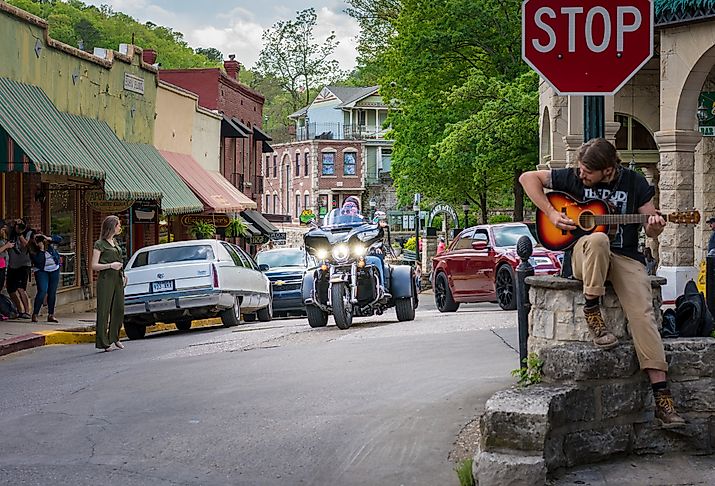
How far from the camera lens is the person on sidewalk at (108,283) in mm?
15328

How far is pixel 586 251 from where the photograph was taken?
290 inches

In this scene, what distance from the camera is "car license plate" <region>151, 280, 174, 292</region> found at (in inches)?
749

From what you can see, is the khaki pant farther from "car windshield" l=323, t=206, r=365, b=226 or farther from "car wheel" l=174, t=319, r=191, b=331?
"car wheel" l=174, t=319, r=191, b=331

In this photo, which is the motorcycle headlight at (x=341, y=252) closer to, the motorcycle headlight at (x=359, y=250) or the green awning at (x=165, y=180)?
the motorcycle headlight at (x=359, y=250)

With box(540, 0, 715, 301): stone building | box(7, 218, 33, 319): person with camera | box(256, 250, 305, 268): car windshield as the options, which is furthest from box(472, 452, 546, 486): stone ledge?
box(256, 250, 305, 268): car windshield

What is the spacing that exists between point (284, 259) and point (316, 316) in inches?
424

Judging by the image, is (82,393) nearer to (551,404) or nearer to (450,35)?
(551,404)

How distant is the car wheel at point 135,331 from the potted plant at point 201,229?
51.5ft

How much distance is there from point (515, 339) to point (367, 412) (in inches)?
211

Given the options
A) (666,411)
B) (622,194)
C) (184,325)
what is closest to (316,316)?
(184,325)

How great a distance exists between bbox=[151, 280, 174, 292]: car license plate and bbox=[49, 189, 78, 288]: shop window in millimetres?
6948

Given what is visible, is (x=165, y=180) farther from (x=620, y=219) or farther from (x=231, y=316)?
(x=620, y=219)

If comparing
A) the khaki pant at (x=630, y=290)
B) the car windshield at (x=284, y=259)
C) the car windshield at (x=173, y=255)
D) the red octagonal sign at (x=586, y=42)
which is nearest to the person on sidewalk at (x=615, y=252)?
the khaki pant at (x=630, y=290)

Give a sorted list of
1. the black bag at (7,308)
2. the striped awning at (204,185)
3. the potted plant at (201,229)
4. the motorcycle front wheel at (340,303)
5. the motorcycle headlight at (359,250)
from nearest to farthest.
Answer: the motorcycle front wheel at (340,303), the motorcycle headlight at (359,250), the black bag at (7,308), the striped awning at (204,185), the potted plant at (201,229)
